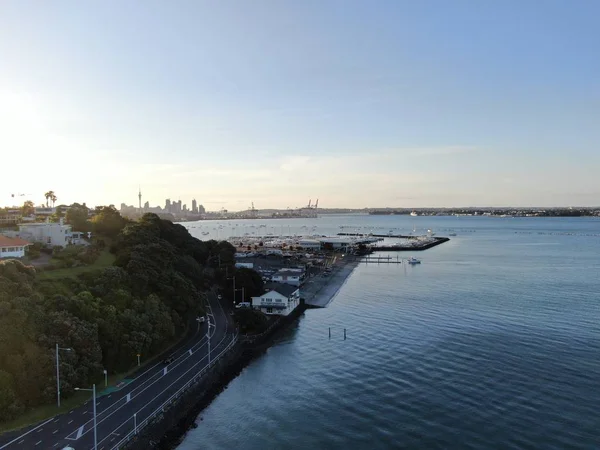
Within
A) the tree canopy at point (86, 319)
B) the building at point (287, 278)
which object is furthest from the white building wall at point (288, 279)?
the tree canopy at point (86, 319)

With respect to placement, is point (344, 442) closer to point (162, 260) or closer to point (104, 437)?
point (104, 437)

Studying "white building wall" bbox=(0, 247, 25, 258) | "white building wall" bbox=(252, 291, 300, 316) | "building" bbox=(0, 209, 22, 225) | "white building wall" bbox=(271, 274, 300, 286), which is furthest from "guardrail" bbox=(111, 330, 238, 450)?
"building" bbox=(0, 209, 22, 225)

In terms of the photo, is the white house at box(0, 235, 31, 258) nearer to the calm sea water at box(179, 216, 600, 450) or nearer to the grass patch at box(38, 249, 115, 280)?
the grass patch at box(38, 249, 115, 280)

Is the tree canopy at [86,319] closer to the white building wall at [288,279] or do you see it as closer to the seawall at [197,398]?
the seawall at [197,398]

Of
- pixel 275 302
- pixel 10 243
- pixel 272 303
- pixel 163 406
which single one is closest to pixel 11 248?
pixel 10 243

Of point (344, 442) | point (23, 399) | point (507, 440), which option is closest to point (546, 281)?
point (507, 440)

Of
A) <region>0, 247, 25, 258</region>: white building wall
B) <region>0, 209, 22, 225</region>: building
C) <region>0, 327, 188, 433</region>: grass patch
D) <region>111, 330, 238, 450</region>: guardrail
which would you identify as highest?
<region>0, 209, 22, 225</region>: building
